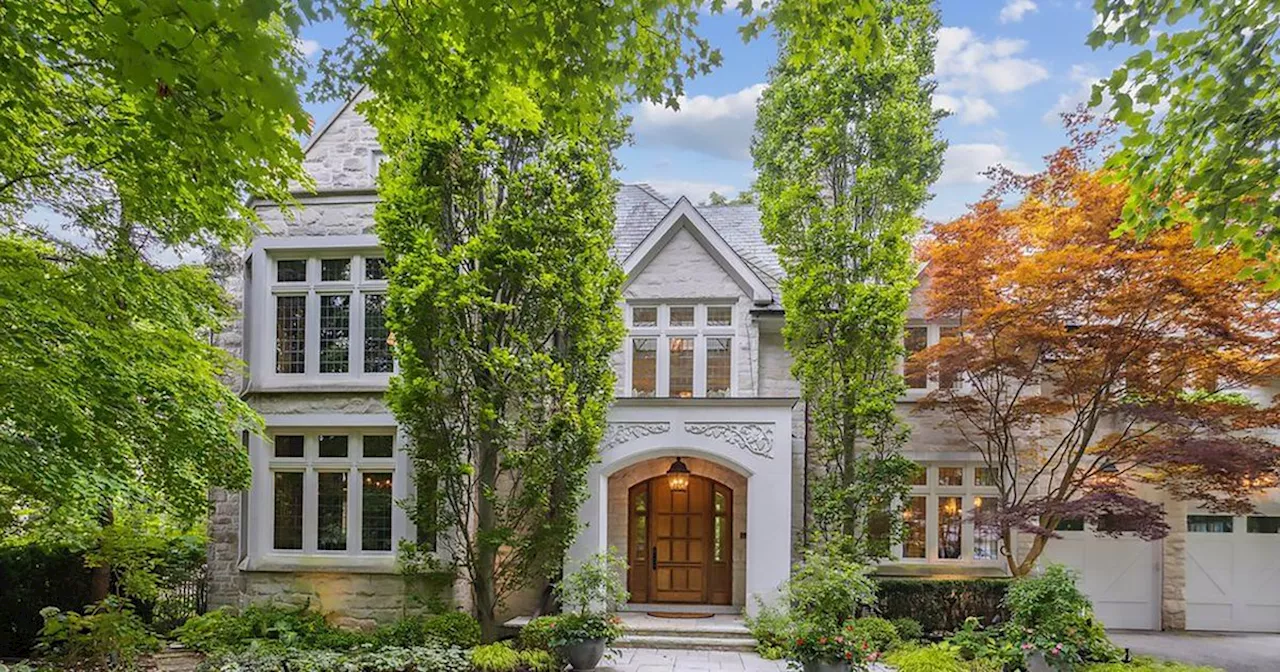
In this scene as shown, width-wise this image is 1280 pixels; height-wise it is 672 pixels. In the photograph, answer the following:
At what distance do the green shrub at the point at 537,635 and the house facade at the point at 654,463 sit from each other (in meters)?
1.44

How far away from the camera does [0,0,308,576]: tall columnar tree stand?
340 centimetres

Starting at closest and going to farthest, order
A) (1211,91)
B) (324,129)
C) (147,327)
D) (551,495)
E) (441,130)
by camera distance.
Result: (1211,91), (441,130), (147,327), (551,495), (324,129)

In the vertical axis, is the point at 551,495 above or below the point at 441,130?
below

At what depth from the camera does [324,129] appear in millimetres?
10367

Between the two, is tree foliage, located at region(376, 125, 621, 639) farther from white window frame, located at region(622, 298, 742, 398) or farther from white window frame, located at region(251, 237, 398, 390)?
white window frame, located at region(622, 298, 742, 398)

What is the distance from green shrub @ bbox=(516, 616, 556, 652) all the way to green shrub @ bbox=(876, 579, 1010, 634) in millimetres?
4719

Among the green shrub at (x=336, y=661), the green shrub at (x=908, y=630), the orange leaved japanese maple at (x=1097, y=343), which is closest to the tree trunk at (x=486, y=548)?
the green shrub at (x=336, y=661)

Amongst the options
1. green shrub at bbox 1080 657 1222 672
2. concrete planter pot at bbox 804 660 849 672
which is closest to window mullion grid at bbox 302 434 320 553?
concrete planter pot at bbox 804 660 849 672

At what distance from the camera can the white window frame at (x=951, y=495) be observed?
466 inches

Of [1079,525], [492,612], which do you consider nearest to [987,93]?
[1079,525]

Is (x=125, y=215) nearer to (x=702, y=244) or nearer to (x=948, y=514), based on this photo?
(x=702, y=244)

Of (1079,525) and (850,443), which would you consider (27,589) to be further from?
(1079,525)

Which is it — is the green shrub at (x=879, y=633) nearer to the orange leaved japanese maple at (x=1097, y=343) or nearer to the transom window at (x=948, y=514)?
the orange leaved japanese maple at (x=1097, y=343)

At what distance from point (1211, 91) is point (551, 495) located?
7703mm
